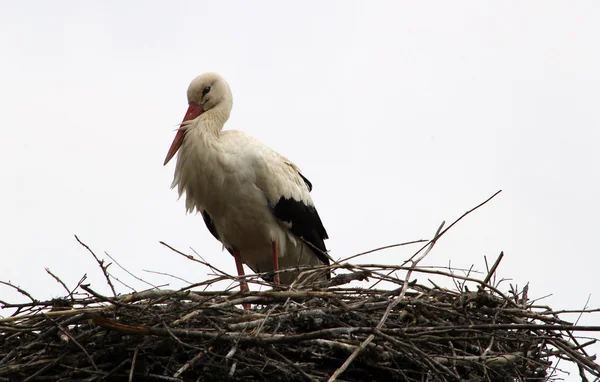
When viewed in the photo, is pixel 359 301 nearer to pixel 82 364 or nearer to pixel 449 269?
pixel 449 269

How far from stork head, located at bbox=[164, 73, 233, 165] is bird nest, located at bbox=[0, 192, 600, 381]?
7.10ft

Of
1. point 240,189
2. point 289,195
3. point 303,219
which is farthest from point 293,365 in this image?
point 303,219

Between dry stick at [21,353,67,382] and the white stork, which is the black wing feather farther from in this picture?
dry stick at [21,353,67,382]

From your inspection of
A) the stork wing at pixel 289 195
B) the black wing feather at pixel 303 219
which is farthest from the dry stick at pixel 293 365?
the black wing feather at pixel 303 219

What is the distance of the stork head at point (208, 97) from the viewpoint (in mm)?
6422

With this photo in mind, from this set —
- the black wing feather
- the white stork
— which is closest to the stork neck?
the white stork

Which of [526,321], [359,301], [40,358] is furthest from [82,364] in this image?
[526,321]

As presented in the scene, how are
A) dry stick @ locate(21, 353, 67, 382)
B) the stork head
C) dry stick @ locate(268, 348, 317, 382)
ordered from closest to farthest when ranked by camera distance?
dry stick @ locate(268, 348, 317, 382) → dry stick @ locate(21, 353, 67, 382) → the stork head

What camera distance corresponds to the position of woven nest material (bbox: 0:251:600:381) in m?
3.90

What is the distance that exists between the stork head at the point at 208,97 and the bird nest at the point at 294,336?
7.10 feet

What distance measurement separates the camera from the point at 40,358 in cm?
399

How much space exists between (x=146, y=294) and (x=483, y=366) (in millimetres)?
1460

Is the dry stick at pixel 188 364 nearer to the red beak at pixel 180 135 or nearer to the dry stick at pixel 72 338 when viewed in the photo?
the dry stick at pixel 72 338

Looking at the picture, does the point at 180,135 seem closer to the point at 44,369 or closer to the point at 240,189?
the point at 240,189
